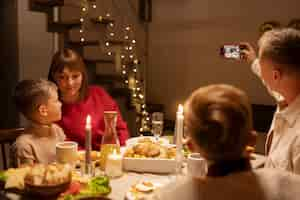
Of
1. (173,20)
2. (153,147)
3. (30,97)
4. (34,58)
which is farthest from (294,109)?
(173,20)

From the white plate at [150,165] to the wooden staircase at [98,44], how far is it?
2872 millimetres

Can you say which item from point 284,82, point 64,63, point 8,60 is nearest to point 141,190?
point 284,82

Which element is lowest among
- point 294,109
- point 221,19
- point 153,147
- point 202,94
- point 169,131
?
point 169,131

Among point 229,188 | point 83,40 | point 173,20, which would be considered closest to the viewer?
point 229,188

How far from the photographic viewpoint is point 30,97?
1.98 m

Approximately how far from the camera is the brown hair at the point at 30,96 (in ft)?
6.46

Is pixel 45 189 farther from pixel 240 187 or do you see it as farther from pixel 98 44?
pixel 98 44

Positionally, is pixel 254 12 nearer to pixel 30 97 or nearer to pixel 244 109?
pixel 30 97

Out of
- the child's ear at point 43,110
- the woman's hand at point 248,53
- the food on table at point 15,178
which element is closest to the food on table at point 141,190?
the food on table at point 15,178

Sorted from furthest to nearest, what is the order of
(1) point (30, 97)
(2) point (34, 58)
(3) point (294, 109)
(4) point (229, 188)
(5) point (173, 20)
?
(5) point (173, 20) < (2) point (34, 58) < (1) point (30, 97) < (3) point (294, 109) < (4) point (229, 188)

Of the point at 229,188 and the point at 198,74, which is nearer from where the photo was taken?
the point at 229,188

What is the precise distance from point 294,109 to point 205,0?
11.7 ft

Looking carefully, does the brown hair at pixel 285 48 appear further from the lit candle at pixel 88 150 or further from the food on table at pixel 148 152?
the lit candle at pixel 88 150

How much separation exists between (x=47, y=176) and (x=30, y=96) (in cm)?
62
